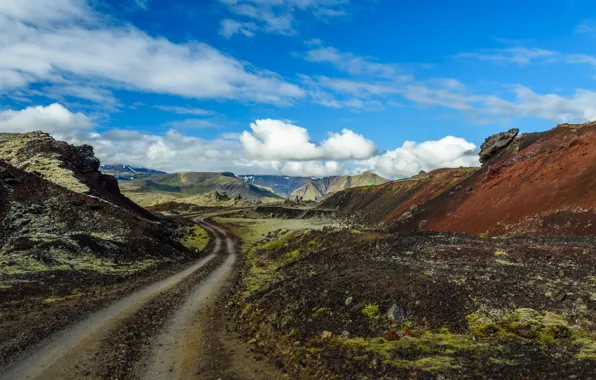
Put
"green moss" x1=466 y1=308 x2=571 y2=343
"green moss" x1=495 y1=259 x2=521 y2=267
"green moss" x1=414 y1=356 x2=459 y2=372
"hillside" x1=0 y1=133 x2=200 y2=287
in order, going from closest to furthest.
→ "green moss" x1=414 y1=356 x2=459 y2=372
"green moss" x1=466 y1=308 x2=571 y2=343
"green moss" x1=495 y1=259 x2=521 y2=267
"hillside" x1=0 y1=133 x2=200 y2=287

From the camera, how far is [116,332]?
20984 millimetres

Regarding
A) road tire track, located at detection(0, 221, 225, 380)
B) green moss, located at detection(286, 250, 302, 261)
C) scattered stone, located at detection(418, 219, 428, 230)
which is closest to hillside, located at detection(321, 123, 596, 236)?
scattered stone, located at detection(418, 219, 428, 230)

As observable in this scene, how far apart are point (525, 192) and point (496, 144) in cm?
3552

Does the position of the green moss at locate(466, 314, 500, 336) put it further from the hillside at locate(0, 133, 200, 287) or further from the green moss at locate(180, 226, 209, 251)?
the green moss at locate(180, 226, 209, 251)

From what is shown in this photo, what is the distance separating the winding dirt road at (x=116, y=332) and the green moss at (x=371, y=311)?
878 centimetres

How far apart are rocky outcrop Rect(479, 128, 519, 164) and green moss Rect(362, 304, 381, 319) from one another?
77.7 meters

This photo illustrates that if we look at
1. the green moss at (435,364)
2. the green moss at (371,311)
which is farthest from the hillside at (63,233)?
the green moss at (435,364)

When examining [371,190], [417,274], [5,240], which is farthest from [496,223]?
[371,190]

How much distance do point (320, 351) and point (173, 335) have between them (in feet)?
30.4

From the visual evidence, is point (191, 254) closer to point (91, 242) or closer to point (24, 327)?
point (91, 242)

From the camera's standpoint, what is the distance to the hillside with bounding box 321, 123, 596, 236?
142ft

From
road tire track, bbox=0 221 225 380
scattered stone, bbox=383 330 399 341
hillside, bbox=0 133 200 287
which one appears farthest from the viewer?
hillside, bbox=0 133 200 287

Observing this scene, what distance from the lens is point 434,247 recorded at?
31.1 m

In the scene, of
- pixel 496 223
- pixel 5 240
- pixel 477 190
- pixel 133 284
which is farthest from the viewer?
pixel 477 190
